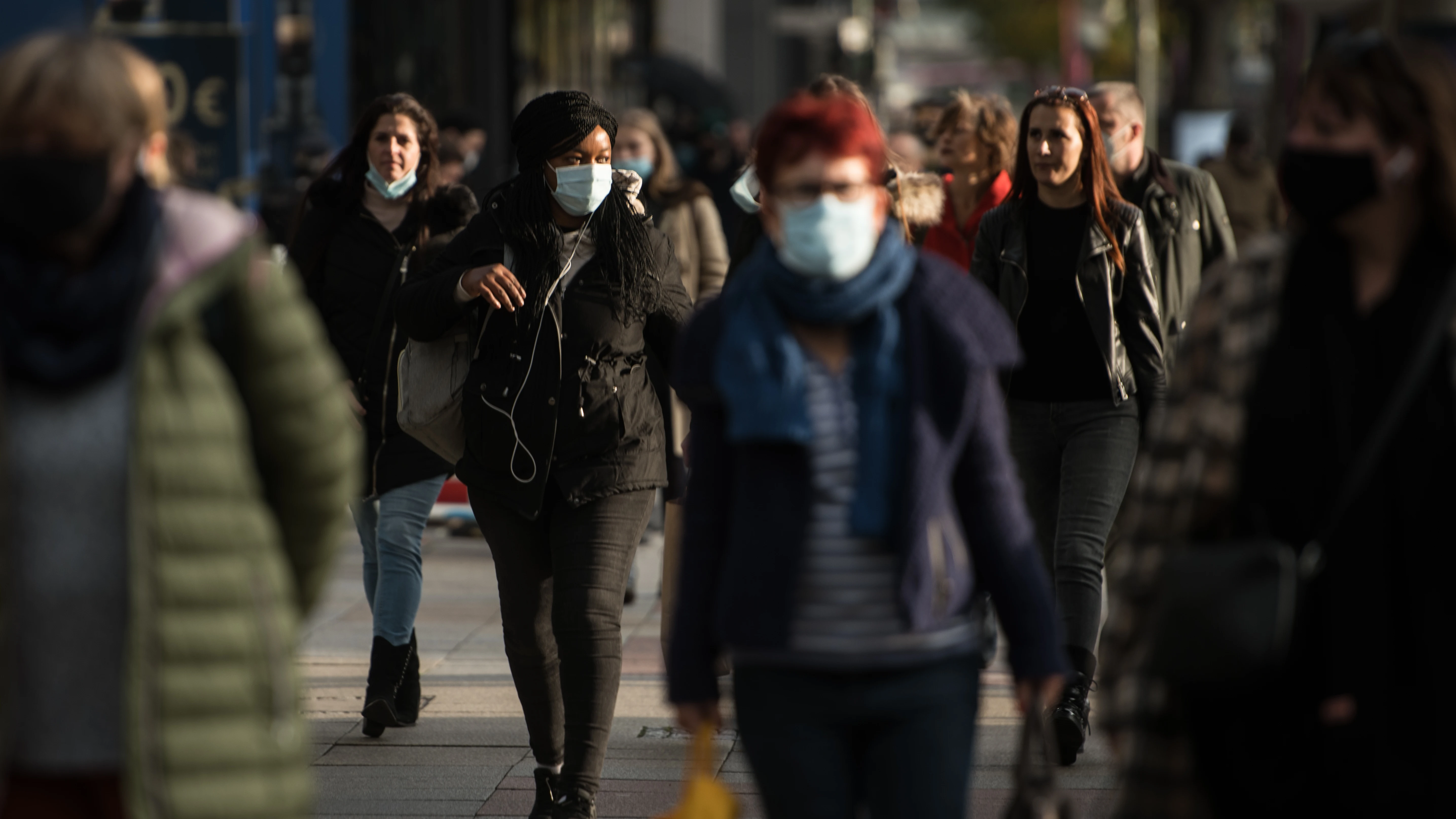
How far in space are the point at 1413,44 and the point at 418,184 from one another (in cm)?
409

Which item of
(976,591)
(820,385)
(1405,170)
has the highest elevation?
(1405,170)

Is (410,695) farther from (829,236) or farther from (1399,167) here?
(1399,167)

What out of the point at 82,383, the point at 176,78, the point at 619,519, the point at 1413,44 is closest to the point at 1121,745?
the point at 1413,44

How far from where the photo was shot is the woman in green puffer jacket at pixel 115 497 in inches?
105

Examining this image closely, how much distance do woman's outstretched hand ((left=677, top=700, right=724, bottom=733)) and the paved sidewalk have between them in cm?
196

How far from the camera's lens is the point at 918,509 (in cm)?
312

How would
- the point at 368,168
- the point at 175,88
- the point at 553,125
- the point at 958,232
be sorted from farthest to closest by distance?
the point at 175,88 → the point at 958,232 → the point at 368,168 → the point at 553,125

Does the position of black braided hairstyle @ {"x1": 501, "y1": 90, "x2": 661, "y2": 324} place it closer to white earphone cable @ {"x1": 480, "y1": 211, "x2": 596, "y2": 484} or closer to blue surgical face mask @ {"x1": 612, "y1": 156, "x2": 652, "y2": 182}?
white earphone cable @ {"x1": 480, "y1": 211, "x2": 596, "y2": 484}

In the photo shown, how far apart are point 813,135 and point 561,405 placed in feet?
6.45

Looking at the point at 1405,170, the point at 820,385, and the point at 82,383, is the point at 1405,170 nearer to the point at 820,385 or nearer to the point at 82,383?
the point at 820,385

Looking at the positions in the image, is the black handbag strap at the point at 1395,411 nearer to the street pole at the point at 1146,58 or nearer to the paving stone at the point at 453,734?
the paving stone at the point at 453,734

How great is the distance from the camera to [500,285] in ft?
16.5

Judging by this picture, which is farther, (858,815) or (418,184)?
(418,184)

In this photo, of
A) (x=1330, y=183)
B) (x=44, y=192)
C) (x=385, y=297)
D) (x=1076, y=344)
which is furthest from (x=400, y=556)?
(x=1330, y=183)
